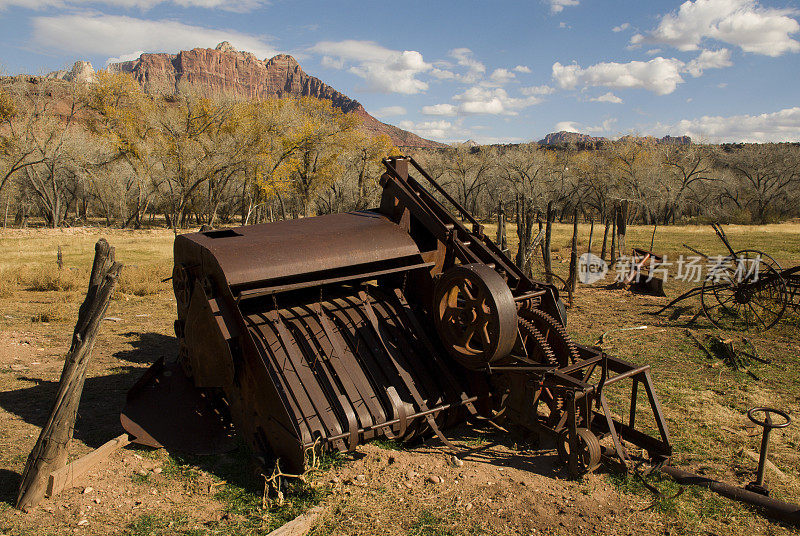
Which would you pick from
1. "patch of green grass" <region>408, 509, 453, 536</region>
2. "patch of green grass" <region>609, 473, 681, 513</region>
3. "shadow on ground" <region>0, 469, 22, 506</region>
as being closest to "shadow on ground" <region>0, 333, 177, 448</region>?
"shadow on ground" <region>0, 469, 22, 506</region>

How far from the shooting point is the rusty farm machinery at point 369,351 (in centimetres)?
496

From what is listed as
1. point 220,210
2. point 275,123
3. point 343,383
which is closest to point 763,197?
point 275,123

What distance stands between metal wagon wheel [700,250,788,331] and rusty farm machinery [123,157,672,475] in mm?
5992

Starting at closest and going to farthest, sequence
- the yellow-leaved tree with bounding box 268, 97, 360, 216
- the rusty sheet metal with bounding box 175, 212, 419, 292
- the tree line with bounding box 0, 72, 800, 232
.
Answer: the rusty sheet metal with bounding box 175, 212, 419, 292, the tree line with bounding box 0, 72, 800, 232, the yellow-leaved tree with bounding box 268, 97, 360, 216

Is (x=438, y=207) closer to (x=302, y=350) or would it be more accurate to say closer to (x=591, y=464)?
(x=302, y=350)

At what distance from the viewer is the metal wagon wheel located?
10406 mm

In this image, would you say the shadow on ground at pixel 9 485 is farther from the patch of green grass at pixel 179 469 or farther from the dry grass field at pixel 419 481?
the patch of green grass at pixel 179 469

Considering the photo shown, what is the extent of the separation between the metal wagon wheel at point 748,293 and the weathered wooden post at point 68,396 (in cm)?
1094

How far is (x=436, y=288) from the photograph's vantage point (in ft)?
18.6

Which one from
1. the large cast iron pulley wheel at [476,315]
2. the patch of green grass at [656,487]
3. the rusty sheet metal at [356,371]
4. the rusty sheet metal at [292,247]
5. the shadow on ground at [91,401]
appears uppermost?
the rusty sheet metal at [292,247]

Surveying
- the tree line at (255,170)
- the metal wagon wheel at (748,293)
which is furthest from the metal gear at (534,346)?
the tree line at (255,170)

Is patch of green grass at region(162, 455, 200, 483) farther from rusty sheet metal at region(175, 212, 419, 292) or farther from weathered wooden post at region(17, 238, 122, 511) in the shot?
rusty sheet metal at region(175, 212, 419, 292)

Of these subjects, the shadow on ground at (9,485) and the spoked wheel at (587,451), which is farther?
the spoked wheel at (587,451)

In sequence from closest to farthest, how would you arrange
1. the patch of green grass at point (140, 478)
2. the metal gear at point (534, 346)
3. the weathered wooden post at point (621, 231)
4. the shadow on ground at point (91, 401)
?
the patch of green grass at point (140, 478)
the metal gear at point (534, 346)
the shadow on ground at point (91, 401)
the weathered wooden post at point (621, 231)
